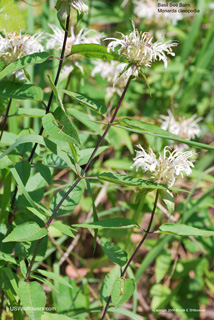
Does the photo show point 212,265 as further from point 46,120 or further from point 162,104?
point 46,120

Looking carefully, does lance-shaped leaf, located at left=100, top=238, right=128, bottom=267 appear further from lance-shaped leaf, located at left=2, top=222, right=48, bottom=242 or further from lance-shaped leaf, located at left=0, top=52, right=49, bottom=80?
lance-shaped leaf, located at left=0, top=52, right=49, bottom=80

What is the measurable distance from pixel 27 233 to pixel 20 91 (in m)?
0.35

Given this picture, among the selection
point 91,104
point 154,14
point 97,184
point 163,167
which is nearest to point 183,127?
point 97,184

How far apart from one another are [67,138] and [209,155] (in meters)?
1.33

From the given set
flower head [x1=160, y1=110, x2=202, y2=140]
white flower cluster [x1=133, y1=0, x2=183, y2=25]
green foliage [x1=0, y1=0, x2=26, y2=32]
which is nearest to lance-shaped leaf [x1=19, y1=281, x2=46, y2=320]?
green foliage [x1=0, y1=0, x2=26, y2=32]

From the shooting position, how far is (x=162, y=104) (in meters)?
2.15

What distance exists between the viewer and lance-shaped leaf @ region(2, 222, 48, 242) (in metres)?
0.76

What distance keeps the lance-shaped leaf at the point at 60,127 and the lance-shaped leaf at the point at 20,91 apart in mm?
123

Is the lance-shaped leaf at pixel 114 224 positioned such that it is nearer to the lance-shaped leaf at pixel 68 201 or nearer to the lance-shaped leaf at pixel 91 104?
the lance-shaped leaf at pixel 68 201

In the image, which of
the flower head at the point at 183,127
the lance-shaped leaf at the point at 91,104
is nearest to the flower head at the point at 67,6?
the lance-shaped leaf at the point at 91,104

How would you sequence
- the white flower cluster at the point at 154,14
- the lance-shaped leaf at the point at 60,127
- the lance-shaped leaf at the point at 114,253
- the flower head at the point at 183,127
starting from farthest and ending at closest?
the white flower cluster at the point at 154,14
the flower head at the point at 183,127
the lance-shaped leaf at the point at 114,253
the lance-shaped leaf at the point at 60,127

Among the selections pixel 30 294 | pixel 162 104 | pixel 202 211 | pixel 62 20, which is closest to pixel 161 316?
pixel 202 211

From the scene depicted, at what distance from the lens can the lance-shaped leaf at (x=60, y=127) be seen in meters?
0.72

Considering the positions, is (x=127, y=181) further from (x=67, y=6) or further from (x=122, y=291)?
(x=67, y=6)
